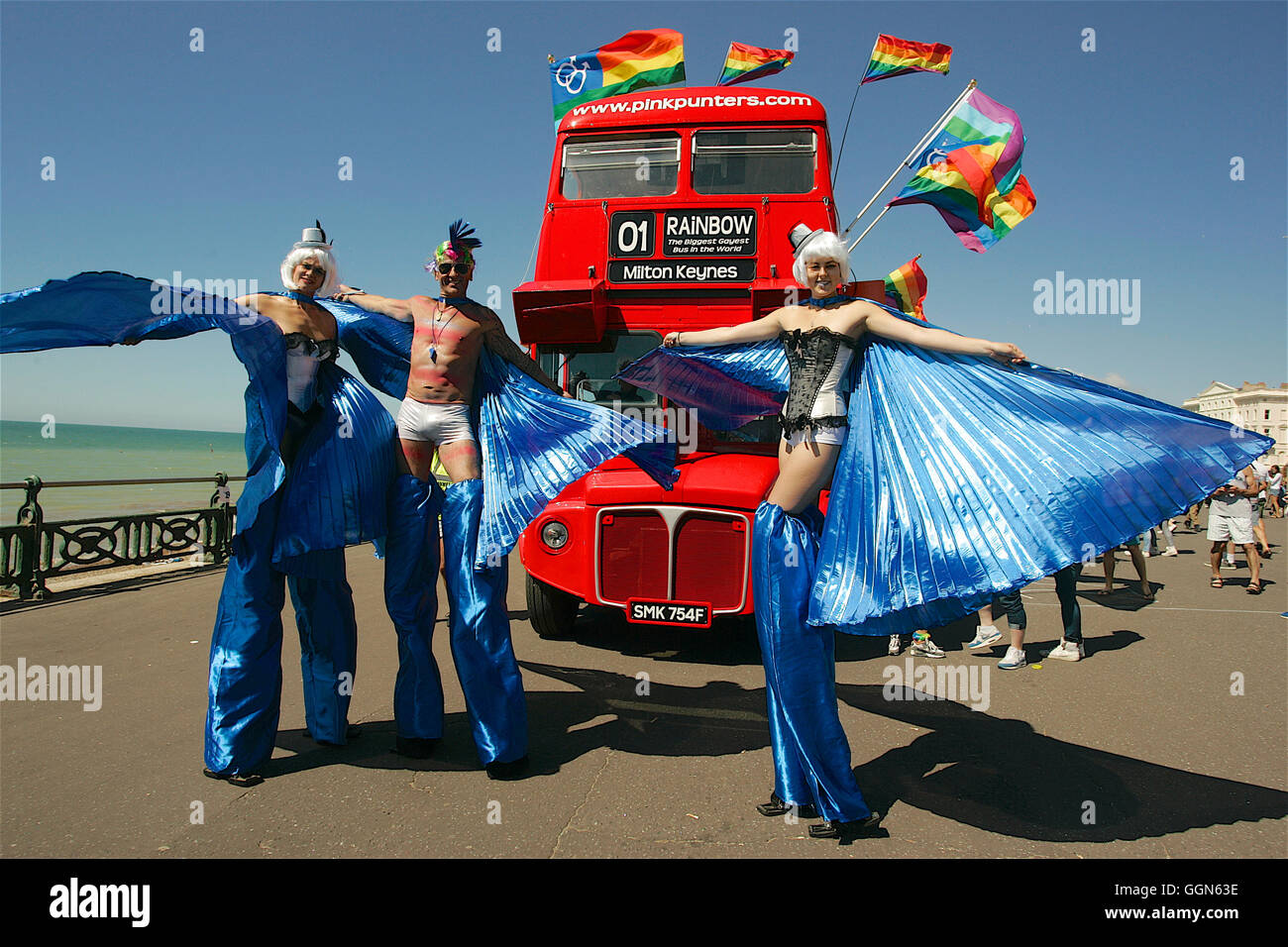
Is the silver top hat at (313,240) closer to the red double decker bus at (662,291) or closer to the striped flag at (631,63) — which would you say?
the red double decker bus at (662,291)

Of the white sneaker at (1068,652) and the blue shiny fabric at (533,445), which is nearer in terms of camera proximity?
the blue shiny fabric at (533,445)

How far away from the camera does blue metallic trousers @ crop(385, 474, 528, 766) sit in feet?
11.6

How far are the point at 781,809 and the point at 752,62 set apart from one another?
9443mm

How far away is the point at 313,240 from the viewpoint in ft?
12.5

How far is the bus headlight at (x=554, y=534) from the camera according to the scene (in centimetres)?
562

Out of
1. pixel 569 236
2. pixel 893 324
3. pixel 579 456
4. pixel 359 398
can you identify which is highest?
pixel 569 236

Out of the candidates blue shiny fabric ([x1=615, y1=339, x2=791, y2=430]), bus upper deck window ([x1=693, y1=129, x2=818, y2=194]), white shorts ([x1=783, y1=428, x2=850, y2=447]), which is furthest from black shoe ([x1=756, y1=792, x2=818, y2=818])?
bus upper deck window ([x1=693, y1=129, x2=818, y2=194])

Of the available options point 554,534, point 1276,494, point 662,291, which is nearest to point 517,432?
point 554,534

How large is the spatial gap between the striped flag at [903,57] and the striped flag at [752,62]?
1072 mm

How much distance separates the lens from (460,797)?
3316 millimetres

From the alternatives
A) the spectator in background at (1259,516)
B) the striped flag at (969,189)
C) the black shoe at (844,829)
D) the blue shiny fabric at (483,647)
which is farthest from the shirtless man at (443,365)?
the spectator in background at (1259,516)
